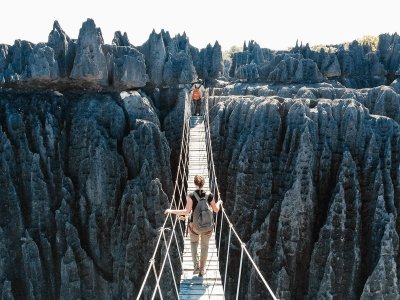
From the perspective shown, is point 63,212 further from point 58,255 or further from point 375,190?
point 375,190

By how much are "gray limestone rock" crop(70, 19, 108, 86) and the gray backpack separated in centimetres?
1346

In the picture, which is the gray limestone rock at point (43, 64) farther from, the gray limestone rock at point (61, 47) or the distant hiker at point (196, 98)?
the distant hiker at point (196, 98)

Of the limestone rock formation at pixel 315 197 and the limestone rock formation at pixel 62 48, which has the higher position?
the limestone rock formation at pixel 62 48

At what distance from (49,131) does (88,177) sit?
2648 millimetres

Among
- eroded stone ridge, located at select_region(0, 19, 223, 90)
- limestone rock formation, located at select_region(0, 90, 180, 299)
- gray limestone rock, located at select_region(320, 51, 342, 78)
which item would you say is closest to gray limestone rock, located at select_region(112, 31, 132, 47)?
eroded stone ridge, located at select_region(0, 19, 223, 90)

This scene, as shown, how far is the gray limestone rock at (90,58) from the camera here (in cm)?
1856

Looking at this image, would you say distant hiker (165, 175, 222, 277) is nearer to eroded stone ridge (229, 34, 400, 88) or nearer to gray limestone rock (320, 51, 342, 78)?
eroded stone ridge (229, 34, 400, 88)

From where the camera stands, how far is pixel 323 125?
14336mm

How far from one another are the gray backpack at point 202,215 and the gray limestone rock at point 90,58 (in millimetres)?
13456

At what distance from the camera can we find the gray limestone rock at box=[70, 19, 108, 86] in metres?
18.6

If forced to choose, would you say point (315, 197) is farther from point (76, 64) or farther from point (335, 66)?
point (335, 66)

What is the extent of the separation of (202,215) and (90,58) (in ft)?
Answer: 46.1

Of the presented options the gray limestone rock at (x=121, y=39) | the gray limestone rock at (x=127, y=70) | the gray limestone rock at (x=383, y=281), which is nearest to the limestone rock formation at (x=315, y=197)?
the gray limestone rock at (x=383, y=281)

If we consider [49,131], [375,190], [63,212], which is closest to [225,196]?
[375,190]
